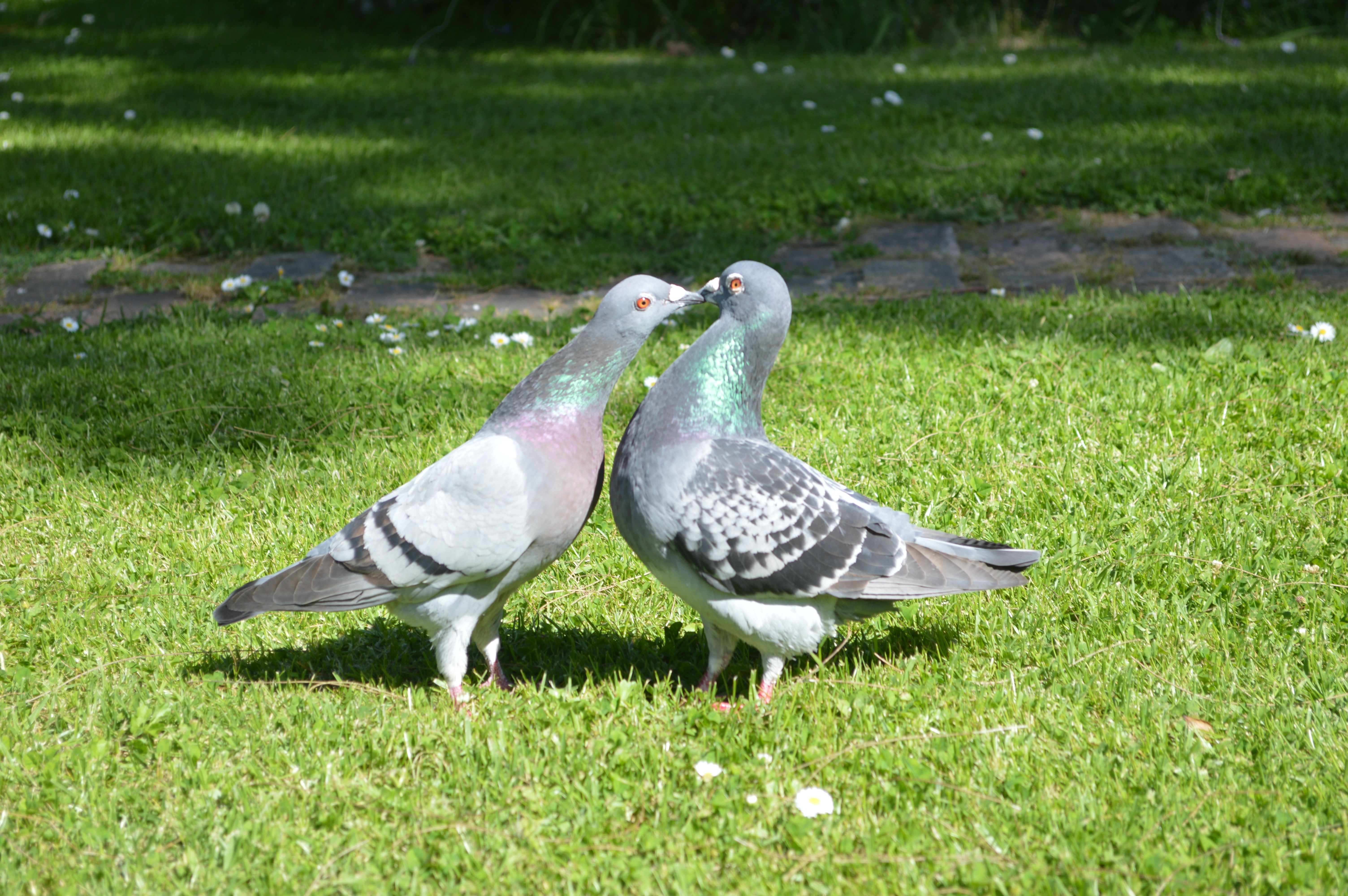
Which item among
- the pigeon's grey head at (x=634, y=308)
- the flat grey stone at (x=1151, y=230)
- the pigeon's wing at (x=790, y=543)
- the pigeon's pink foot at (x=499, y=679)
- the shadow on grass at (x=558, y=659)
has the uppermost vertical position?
the pigeon's grey head at (x=634, y=308)

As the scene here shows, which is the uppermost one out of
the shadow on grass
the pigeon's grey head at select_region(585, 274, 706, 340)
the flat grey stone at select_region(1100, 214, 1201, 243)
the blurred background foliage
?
the blurred background foliage

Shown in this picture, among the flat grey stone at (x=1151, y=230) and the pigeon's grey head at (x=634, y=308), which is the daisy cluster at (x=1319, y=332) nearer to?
the flat grey stone at (x=1151, y=230)

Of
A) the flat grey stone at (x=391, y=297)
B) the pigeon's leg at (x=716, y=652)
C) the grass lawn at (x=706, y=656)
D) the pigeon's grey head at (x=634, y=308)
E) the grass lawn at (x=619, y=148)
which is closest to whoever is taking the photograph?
the grass lawn at (x=706, y=656)

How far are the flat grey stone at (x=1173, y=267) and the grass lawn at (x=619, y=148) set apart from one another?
24.7 inches

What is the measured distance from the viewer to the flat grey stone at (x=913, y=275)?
5414mm

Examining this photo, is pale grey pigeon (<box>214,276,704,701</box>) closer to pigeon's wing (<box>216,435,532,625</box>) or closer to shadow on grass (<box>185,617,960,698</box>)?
pigeon's wing (<box>216,435,532,625</box>)

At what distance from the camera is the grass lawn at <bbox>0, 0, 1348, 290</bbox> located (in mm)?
6141

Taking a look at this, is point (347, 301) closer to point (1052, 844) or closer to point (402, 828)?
point (402, 828)

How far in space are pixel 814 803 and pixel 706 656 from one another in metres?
0.80

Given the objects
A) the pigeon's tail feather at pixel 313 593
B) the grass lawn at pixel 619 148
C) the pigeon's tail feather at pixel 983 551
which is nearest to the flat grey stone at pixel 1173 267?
the grass lawn at pixel 619 148

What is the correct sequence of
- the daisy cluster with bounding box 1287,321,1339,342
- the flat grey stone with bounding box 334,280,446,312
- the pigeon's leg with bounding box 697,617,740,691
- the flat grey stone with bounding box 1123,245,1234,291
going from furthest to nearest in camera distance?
the flat grey stone with bounding box 334,280,446,312 → the flat grey stone with bounding box 1123,245,1234,291 → the daisy cluster with bounding box 1287,321,1339,342 → the pigeon's leg with bounding box 697,617,740,691

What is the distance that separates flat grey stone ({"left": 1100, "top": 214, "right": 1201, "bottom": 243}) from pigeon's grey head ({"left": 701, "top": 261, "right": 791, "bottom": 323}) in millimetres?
3920

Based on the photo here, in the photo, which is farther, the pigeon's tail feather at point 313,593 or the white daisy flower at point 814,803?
the pigeon's tail feather at point 313,593

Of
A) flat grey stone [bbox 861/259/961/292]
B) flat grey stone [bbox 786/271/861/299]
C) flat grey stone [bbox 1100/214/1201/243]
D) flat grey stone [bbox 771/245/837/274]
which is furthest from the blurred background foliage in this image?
flat grey stone [bbox 786/271/861/299]
